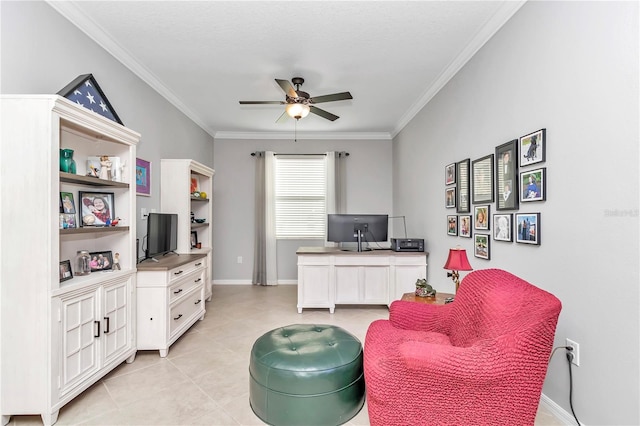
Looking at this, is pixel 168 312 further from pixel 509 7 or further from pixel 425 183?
pixel 509 7

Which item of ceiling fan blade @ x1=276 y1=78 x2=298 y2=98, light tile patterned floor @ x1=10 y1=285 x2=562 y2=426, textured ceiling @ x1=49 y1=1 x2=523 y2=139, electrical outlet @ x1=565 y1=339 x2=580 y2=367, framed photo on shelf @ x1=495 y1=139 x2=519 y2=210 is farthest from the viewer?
ceiling fan blade @ x1=276 y1=78 x2=298 y2=98

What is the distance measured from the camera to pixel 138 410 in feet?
6.42

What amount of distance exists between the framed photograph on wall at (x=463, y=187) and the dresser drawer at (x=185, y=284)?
2.85 meters

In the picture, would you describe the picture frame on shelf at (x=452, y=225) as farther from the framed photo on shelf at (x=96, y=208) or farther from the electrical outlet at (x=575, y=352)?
the framed photo on shelf at (x=96, y=208)

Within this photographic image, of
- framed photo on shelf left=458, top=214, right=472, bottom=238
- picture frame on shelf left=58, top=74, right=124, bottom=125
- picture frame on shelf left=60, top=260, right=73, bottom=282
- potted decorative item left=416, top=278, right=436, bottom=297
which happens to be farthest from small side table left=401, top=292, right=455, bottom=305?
picture frame on shelf left=58, top=74, right=124, bottom=125

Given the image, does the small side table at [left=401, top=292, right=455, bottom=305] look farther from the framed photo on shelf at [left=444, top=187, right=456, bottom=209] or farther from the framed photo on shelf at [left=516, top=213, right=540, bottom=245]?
the framed photo on shelf at [left=444, top=187, right=456, bottom=209]

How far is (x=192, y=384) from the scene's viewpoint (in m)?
2.28

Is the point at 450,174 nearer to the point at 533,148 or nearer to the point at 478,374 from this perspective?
the point at 533,148

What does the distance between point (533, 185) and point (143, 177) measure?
3.59m

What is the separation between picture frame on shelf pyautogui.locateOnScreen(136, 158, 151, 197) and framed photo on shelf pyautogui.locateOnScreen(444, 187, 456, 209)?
331cm

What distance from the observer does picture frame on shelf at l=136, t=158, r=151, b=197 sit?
3275 millimetres

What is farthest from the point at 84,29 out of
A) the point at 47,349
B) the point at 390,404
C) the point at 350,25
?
the point at 390,404

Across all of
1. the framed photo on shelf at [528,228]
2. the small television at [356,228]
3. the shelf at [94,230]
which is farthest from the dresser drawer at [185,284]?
the framed photo on shelf at [528,228]

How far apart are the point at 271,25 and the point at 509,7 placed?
1.77 meters
